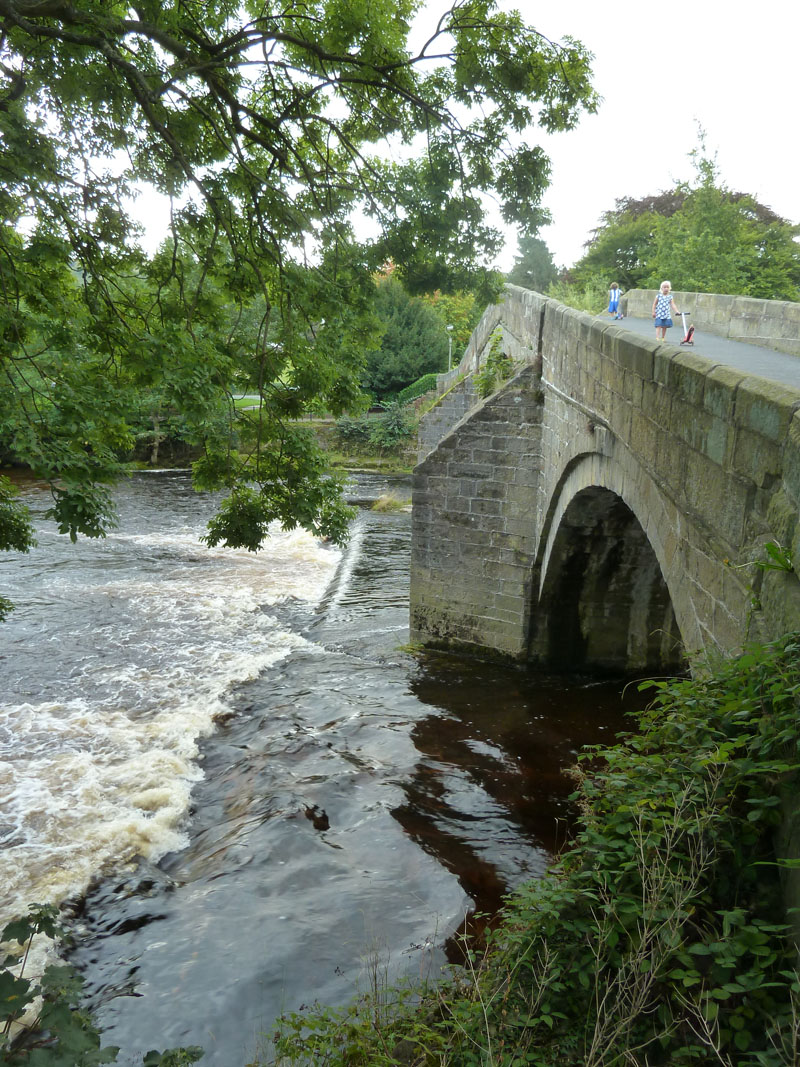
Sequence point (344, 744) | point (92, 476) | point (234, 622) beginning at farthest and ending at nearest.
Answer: point (234, 622)
point (344, 744)
point (92, 476)

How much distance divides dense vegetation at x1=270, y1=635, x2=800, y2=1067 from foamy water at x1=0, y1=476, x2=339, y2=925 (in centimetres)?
430

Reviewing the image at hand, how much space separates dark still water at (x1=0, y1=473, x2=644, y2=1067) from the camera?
5.06 metres

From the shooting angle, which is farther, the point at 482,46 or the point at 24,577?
the point at 24,577

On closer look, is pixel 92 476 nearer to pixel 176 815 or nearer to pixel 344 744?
pixel 176 815

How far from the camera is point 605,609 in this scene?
10188 mm

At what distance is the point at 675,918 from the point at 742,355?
6909 millimetres

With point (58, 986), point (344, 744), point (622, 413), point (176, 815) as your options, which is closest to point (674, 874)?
point (58, 986)

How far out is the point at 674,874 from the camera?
104 inches

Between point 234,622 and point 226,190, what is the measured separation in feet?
25.4

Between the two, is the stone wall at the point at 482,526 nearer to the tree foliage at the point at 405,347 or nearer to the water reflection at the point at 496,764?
the water reflection at the point at 496,764

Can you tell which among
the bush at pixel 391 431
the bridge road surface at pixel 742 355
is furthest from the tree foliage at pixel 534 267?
the bridge road surface at pixel 742 355

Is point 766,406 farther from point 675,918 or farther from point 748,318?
point 748,318

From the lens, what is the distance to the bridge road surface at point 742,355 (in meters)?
6.13

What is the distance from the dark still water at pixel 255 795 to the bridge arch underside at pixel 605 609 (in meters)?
0.63
